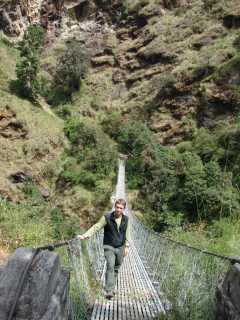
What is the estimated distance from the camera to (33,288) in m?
2.38

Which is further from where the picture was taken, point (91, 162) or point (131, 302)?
point (91, 162)

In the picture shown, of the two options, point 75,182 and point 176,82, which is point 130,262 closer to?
point 75,182

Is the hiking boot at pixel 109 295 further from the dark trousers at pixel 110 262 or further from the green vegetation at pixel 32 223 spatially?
the green vegetation at pixel 32 223

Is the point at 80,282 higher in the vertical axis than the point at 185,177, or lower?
lower

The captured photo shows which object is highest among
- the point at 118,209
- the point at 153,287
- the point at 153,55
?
the point at 153,55

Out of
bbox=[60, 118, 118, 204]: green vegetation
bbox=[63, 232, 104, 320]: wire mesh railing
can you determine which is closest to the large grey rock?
bbox=[63, 232, 104, 320]: wire mesh railing

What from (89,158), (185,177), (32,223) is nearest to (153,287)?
(32,223)

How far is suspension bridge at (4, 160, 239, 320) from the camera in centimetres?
346

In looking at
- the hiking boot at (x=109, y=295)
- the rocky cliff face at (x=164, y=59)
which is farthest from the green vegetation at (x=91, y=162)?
the hiking boot at (x=109, y=295)

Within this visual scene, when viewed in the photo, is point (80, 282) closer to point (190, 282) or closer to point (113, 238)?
point (113, 238)

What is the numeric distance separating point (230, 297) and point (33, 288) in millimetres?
1342

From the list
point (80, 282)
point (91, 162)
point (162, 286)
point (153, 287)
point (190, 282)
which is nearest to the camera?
point (190, 282)

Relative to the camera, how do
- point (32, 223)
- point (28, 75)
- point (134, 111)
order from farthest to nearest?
point (28, 75) < point (134, 111) < point (32, 223)

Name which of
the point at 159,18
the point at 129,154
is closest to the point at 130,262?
the point at 129,154
